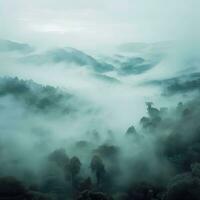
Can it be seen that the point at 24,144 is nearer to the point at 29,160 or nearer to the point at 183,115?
the point at 29,160

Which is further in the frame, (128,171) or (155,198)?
(128,171)

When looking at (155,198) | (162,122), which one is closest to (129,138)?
(162,122)

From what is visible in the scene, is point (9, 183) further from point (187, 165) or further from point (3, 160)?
point (187, 165)

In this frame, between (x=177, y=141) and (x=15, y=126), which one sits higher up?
(x=15, y=126)

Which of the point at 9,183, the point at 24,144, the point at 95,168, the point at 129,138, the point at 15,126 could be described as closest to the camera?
the point at 9,183

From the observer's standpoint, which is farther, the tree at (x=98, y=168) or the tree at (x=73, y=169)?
the tree at (x=98, y=168)

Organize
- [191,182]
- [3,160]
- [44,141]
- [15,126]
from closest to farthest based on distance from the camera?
1. [191,182]
2. [3,160]
3. [44,141]
4. [15,126]

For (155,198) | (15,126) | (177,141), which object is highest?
(15,126)

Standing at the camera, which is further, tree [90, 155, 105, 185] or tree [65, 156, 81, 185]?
tree [90, 155, 105, 185]

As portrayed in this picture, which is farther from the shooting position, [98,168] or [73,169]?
[98,168]
